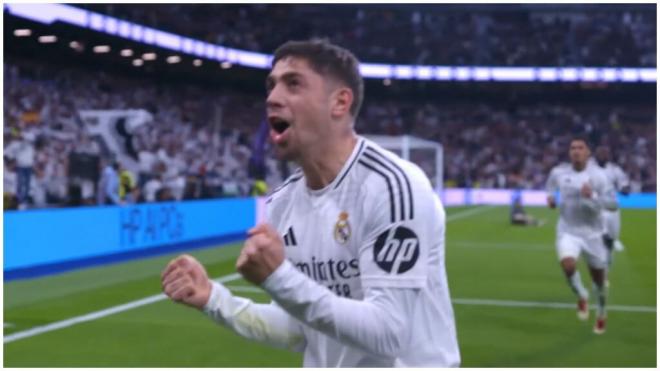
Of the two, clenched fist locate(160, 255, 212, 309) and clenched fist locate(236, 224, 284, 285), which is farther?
clenched fist locate(160, 255, 212, 309)

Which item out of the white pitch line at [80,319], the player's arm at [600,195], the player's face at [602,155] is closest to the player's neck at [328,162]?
the white pitch line at [80,319]

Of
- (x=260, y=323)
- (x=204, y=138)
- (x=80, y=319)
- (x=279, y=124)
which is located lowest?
(x=80, y=319)

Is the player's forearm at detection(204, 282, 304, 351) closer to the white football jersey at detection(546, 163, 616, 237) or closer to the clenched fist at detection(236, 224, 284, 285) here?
the clenched fist at detection(236, 224, 284, 285)

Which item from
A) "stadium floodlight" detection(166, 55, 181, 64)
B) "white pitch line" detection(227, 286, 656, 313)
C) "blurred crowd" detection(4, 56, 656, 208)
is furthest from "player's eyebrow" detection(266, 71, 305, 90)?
"stadium floodlight" detection(166, 55, 181, 64)

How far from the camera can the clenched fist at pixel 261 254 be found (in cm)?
244

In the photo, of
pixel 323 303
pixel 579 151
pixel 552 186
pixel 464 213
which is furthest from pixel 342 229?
pixel 464 213

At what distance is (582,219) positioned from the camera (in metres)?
10.4

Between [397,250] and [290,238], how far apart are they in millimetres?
496

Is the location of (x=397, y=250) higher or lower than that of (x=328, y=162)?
lower

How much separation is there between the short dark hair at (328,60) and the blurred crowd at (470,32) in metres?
44.2

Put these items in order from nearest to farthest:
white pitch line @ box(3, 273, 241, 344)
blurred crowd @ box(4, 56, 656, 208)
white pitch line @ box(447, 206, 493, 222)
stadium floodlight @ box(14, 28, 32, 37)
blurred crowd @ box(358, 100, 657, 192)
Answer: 1. white pitch line @ box(3, 273, 241, 344)
2. blurred crowd @ box(4, 56, 656, 208)
3. stadium floodlight @ box(14, 28, 32, 37)
4. white pitch line @ box(447, 206, 493, 222)
5. blurred crowd @ box(358, 100, 657, 192)

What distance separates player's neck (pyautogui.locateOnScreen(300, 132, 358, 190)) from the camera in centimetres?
285

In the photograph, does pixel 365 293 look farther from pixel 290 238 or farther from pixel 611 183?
pixel 611 183

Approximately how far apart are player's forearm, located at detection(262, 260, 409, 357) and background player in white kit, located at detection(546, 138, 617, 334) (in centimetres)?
783
